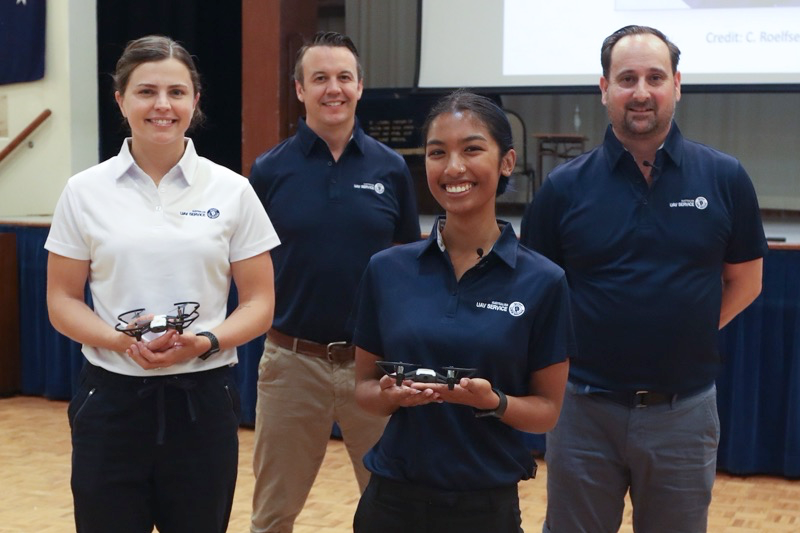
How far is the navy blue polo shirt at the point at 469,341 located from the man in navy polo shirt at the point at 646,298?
52 cm

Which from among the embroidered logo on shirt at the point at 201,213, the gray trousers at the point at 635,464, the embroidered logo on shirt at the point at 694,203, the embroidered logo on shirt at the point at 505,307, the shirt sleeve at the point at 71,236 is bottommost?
the gray trousers at the point at 635,464

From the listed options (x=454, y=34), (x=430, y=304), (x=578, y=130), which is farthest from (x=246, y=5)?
(x=430, y=304)

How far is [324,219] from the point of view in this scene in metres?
2.98

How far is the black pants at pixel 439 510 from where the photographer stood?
180 cm

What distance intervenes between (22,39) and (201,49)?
5.66 ft

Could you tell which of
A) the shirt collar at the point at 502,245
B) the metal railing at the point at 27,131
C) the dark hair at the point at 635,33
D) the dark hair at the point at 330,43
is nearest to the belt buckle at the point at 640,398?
the shirt collar at the point at 502,245

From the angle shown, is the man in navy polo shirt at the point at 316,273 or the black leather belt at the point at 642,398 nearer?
the black leather belt at the point at 642,398

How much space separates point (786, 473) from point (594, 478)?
9.62ft

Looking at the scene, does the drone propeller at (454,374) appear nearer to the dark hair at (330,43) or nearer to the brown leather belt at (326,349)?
the brown leather belt at (326,349)

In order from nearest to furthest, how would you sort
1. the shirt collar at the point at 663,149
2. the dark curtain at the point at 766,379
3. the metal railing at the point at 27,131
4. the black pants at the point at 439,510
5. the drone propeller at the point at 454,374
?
1. the drone propeller at the point at 454,374
2. the black pants at the point at 439,510
3. the shirt collar at the point at 663,149
4. the dark curtain at the point at 766,379
5. the metal railing at the point at 27,131

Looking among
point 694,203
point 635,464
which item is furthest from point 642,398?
point 694,203

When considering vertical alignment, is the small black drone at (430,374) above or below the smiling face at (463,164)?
below

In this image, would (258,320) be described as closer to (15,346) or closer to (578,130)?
(15,346)

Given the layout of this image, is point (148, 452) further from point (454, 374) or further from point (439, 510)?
point (454, 374)
